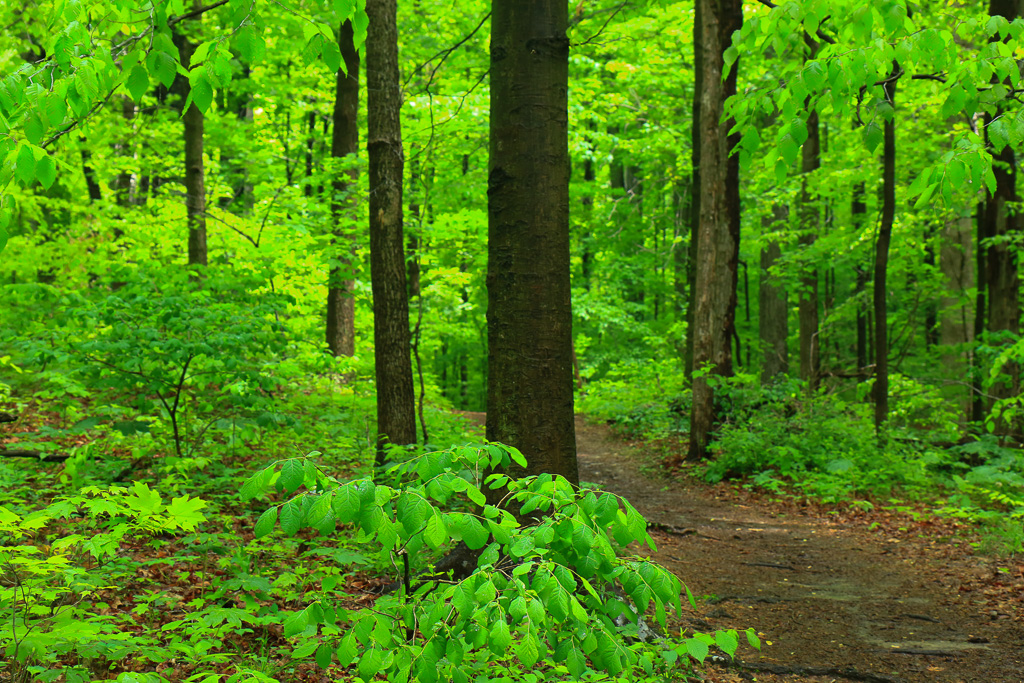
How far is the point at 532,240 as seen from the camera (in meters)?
3.41

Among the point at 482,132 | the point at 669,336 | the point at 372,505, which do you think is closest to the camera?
the point at 372,505

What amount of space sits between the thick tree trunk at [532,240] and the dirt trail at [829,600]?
80cm

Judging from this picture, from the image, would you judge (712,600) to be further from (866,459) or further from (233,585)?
(866,459)

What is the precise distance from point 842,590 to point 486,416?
3117 millimetres

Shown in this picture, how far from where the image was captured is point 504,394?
3467 mm

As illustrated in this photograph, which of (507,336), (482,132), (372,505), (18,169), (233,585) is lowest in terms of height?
(233,585)

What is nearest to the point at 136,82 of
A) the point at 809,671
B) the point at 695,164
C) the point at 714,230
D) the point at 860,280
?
the point at 809,671

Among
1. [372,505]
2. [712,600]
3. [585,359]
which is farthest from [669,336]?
[372,505]

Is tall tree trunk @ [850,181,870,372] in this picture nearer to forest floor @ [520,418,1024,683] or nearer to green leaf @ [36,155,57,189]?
forest floor @ [520,418,1024,683]

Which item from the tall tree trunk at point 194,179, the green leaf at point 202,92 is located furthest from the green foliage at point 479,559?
the tall tree trunk at point 194,179

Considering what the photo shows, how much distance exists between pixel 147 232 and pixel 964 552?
42.2 feet

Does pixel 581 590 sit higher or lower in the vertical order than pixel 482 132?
lower

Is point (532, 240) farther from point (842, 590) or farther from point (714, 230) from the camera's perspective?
point (714, 230)

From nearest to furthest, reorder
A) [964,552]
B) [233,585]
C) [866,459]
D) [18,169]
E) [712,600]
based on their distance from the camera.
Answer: [18,169], [233,585], [712,600], [964,552], [866,459]
